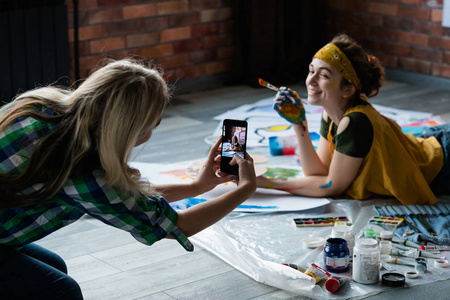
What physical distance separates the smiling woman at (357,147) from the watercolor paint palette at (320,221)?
195 mm

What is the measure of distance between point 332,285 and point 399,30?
3439mm

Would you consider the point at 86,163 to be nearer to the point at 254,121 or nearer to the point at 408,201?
the point at 408,201

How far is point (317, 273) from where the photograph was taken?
2.27 metres

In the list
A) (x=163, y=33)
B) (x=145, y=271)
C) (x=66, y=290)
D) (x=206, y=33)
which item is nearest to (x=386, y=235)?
(x=145, y=271)

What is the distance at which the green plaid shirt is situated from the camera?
1.66 m

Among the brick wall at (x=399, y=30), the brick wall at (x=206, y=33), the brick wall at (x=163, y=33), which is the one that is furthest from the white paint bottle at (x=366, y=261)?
the brick wall at (x=399, y=30)

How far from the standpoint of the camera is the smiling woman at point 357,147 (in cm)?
281

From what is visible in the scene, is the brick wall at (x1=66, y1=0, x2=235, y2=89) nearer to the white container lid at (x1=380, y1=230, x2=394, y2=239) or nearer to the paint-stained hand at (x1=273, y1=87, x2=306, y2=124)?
the paint-stained hand at (x1=273, y1=87, x2=306, y2=124)

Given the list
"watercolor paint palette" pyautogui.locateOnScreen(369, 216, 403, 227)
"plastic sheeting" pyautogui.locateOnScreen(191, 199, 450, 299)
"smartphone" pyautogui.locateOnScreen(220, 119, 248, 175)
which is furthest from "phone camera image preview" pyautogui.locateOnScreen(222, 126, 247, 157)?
"watercolor paint palette" pyautogui.locateOnScreen(369, 216, 403, 227)

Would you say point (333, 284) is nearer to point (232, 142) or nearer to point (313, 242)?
point (313, 242)

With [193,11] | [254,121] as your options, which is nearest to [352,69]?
[254,121]

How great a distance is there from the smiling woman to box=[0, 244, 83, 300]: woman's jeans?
1.32 meters

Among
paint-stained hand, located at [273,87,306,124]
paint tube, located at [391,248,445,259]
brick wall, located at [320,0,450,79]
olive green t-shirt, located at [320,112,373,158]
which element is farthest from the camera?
brick wall, located at [320,0,450,79]

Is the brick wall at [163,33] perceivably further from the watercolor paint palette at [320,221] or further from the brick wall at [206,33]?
the watercolor paint palette at [320,221]
